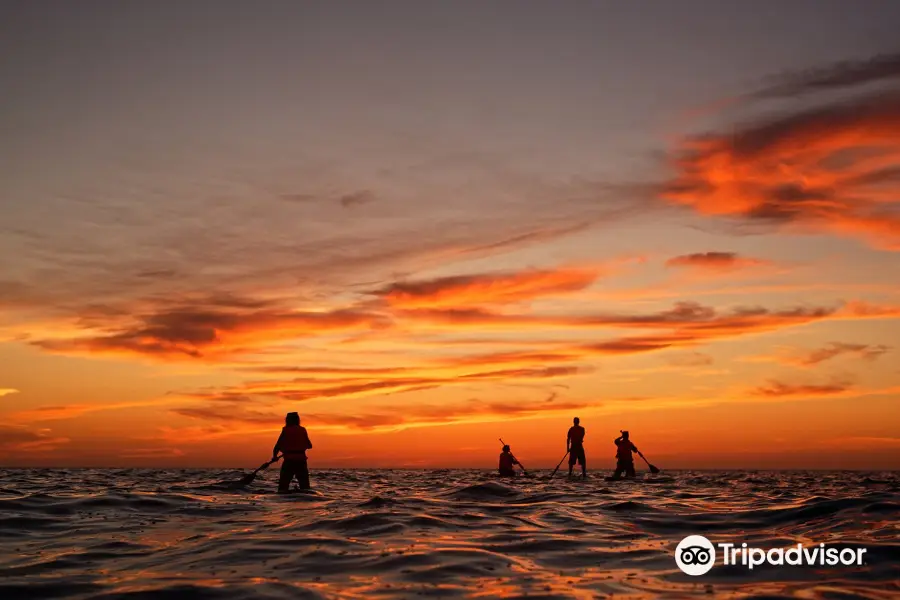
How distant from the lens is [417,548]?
1051 centimetres

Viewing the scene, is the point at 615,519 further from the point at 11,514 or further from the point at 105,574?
the point at 11,514

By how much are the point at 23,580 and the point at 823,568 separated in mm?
9773

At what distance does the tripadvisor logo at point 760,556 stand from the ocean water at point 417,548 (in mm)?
236

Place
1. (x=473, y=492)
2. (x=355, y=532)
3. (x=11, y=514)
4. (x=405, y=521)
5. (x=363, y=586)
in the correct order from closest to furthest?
(x=363, y=586) → (x=355, y=532) → (x=405, y=521) → (x=11, y=514) → (x=473, y=492)

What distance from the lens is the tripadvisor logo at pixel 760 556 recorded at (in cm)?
925

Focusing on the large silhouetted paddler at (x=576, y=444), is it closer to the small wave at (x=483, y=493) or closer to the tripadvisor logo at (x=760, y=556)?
the small wave at (x=483, y=493)

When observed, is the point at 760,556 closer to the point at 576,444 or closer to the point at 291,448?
the point at 291,448

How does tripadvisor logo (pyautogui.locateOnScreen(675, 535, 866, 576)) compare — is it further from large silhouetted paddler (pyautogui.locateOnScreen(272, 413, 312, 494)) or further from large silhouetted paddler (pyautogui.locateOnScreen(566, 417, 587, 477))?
large silhouetted paddler (pyautogui.locateOnScreen(566, 417, 587, 477))

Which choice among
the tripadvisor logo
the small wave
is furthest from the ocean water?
the small wave

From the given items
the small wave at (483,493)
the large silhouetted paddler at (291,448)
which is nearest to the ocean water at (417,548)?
the small wave at (483,493)

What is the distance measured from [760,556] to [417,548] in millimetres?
4848

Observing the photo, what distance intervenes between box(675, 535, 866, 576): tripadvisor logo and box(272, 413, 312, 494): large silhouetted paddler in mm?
14404

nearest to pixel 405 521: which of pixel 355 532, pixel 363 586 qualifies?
pixel 355 532

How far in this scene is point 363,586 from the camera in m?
8.06
